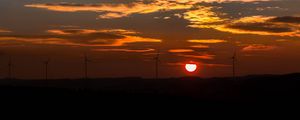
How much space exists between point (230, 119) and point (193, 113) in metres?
8.86

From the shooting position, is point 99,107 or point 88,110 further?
point 99,107

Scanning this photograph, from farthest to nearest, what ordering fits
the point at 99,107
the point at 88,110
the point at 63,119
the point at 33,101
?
1. the point at 33,101
2. the point at 99,107
3. the point at 88,110
4. the point at 63,119

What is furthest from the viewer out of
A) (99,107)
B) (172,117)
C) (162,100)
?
(162,100)

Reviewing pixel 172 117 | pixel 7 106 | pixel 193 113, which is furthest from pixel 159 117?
pixel 7 106

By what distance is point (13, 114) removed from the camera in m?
73.8

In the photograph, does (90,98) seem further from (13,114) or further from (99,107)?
(13,114)

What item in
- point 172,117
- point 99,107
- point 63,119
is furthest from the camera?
point 99,107

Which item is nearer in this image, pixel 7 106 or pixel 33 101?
pixel 7 106

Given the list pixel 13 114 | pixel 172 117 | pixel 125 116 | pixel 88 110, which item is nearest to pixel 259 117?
pixel 172 117

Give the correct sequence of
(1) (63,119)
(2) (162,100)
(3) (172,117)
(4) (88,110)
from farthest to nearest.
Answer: (2) (162,100) < (4) (88,110) < (3) (172,117) < (1) (63,119)

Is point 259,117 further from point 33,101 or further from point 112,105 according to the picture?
point 33,101

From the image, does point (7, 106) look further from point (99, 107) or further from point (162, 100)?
point (162, 100)

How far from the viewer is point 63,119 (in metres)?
69.8

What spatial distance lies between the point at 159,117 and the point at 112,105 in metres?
17.9
